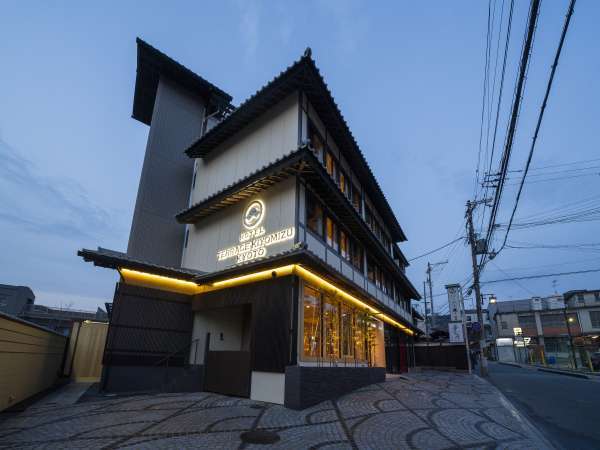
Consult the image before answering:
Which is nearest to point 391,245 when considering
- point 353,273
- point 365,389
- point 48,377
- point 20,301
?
point 353,273

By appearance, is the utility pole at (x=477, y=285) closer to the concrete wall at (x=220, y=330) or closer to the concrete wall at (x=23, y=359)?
the concrete wall at (x=220, y=330)

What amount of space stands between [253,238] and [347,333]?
585 cm

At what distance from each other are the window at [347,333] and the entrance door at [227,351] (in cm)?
402

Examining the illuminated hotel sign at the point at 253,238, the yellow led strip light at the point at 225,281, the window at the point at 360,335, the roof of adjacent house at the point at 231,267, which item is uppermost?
the illuminated hotel sign at the point at 253,238

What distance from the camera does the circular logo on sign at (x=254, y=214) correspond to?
12.8 m

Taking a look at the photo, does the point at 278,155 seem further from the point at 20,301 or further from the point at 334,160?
the point at 20,301

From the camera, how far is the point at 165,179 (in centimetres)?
1739

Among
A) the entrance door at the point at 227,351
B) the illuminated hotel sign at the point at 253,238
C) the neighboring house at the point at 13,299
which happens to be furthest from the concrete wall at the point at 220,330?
the neighboring house at the point at 13,299

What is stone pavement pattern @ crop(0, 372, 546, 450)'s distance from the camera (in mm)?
6137

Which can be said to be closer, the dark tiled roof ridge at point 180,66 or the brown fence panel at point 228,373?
the brown fence panel at point 228,373

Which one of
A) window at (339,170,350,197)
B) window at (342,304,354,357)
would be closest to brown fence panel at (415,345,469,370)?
window at (342,304,354,357)

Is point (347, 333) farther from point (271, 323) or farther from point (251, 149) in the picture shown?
point (251, 149)

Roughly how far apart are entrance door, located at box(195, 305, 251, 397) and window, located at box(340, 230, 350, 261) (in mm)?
5095

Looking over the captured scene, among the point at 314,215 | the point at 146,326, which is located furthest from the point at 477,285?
the point at 146,326
